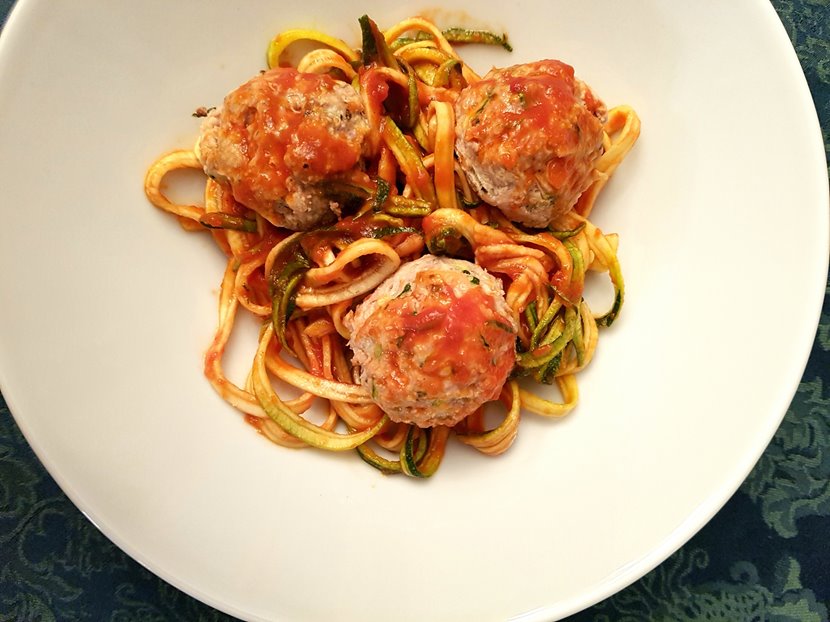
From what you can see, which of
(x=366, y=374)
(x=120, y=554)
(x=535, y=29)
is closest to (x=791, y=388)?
(x=366, y=374)

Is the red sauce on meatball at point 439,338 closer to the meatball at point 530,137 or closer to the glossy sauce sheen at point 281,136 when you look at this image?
the meatball at point 530,137

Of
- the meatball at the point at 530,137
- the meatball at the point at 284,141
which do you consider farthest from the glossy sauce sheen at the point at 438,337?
the meatball at the point at 284,141

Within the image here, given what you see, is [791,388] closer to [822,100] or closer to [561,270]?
[561,270]

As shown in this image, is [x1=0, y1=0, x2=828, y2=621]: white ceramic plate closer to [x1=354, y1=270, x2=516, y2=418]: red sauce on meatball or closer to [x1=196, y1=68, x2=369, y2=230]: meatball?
[x1=196, y1=68, x2=369, y2=230]: meatball

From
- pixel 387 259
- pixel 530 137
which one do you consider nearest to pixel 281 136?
pixel 387 259

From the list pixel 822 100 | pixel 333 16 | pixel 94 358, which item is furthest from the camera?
pixel 822 100

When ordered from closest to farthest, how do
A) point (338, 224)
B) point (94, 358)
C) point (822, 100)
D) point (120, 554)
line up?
1. point (94, 358)
2. point (338, 224)
3. point (120, 554)
4. point (822, 100)

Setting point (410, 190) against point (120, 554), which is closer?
point (410, 190)
